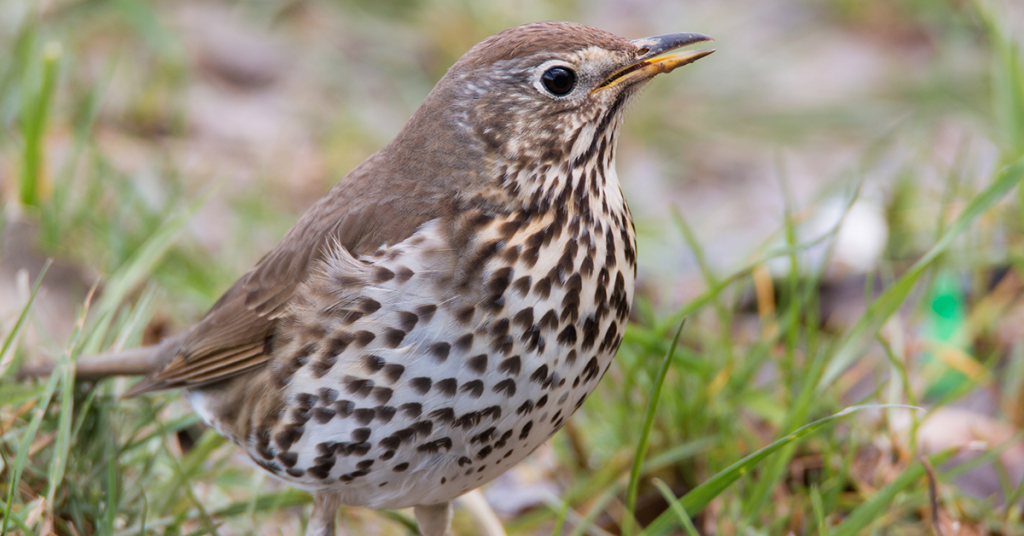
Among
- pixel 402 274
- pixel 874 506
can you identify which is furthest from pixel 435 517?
pixel 874 506

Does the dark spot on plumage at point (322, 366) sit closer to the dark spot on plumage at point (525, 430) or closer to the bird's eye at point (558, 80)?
the dark spot on plumage at point (525, 430)

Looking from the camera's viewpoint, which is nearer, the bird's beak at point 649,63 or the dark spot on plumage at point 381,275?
the dark spot on plumage at point 381,275

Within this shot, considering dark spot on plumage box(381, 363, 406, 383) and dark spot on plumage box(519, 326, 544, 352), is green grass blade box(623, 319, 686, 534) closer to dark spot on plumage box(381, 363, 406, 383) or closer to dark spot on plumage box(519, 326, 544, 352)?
dark spot on plumage box(519, 326, 544, 352)

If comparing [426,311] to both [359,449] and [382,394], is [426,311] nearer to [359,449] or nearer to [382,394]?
[382,394]

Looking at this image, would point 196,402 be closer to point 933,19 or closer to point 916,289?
point 916,289

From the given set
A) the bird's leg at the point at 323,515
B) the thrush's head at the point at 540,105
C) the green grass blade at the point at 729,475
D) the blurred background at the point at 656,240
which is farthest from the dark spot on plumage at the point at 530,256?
the bird's leg at the point at 323,515

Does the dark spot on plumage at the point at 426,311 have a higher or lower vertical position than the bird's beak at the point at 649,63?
lower
